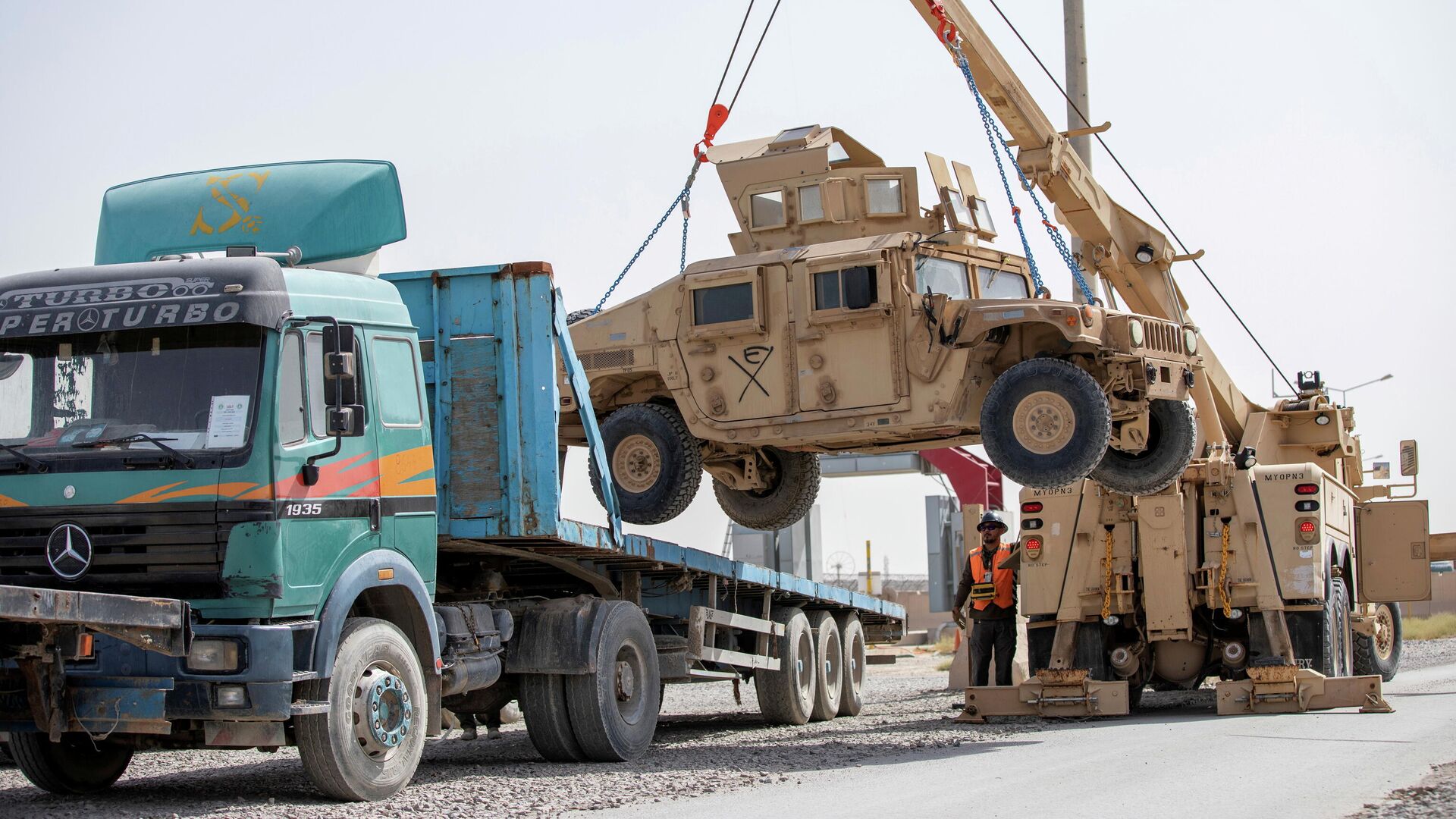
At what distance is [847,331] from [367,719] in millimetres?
5238

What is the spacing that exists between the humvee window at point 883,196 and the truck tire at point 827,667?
3.71 m

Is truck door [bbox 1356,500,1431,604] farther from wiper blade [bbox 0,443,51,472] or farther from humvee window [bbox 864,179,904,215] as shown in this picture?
wiper blade [bbox 0,443,51,472]

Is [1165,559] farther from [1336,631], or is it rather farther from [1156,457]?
[1336,631]

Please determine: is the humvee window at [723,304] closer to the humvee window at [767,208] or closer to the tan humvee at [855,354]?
the tan humvee at [855,354]

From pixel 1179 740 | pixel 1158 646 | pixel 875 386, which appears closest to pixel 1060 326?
pixel 875 386

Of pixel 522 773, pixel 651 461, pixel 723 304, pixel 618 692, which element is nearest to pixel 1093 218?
pixel 723 304

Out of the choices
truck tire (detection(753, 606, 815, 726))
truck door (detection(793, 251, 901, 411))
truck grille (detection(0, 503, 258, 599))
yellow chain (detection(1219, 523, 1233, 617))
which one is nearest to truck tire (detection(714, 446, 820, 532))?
truck tire (detection(753, 606, 815, 726))

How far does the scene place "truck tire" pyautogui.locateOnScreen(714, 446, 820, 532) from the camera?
14.1 metres

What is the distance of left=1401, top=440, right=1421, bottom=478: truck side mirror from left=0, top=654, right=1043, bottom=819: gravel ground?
20.4ft

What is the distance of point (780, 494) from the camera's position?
14.1 m

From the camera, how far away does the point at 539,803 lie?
25.6 feet

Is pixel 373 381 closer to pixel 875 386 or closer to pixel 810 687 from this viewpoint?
pixel 875 386

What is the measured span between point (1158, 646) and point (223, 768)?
24.1ft

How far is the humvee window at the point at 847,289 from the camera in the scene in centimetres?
1196
